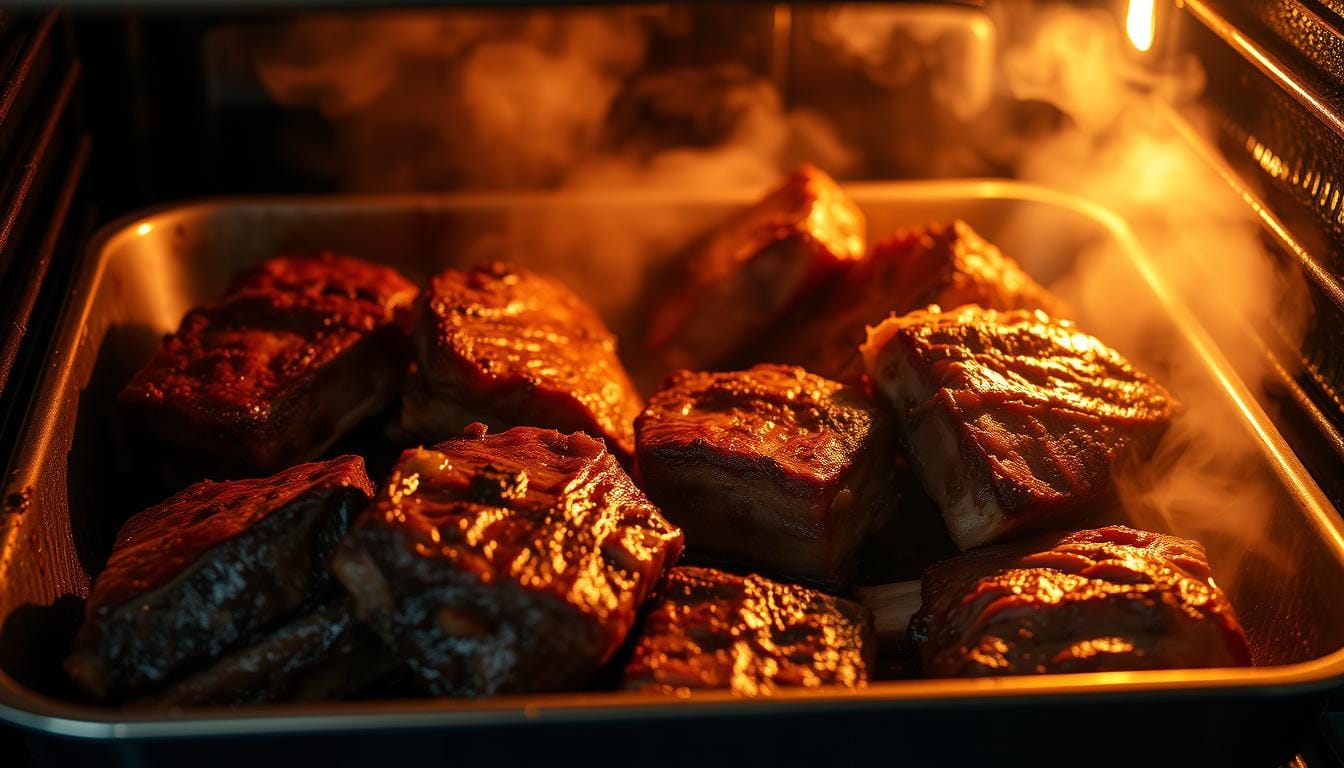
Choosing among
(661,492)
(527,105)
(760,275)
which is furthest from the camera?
(527,105)

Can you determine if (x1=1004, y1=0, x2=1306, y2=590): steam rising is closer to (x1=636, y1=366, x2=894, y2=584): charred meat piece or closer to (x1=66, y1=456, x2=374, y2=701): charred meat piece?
(x1=636, y1=366, x2=894, y2=584): charred meat piece

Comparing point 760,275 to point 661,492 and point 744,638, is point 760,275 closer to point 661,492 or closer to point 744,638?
point 661,492

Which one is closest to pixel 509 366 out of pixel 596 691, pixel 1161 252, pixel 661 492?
pixel 661 492

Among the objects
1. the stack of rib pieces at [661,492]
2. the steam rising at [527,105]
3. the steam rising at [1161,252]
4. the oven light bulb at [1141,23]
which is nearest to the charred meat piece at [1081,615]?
the stack of rib pieces at [661,492]

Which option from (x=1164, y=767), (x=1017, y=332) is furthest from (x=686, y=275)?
(x=1164, y=767)

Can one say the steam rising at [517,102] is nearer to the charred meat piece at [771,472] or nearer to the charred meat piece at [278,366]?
the charred meat piece at [278,366]
